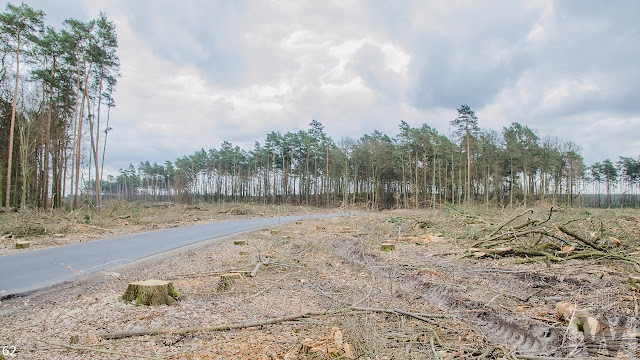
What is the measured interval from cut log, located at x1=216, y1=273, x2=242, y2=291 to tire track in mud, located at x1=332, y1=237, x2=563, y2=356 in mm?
3261

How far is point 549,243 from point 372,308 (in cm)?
500

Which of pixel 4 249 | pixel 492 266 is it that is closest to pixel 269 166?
pixel 4 249

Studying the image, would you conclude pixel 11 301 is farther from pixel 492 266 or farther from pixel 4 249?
pixel 492 266

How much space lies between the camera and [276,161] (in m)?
70.7

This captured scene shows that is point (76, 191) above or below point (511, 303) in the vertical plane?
above

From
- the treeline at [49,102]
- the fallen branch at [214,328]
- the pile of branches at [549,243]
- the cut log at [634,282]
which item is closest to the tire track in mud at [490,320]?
the cut log at [634,282]

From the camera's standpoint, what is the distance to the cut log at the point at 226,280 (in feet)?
21.9

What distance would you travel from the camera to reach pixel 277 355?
3836mm

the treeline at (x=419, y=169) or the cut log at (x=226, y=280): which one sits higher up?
the treeline at (x=419, y=169)

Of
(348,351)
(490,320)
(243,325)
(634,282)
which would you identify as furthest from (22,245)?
(634,282)

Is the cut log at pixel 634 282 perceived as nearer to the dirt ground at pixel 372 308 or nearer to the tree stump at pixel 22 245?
the dirt ground at pixel 372 308

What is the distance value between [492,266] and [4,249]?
14.1 metres

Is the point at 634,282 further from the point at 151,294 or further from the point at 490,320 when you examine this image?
the point at 151,294

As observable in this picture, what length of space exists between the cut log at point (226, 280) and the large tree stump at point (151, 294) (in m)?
1.05
